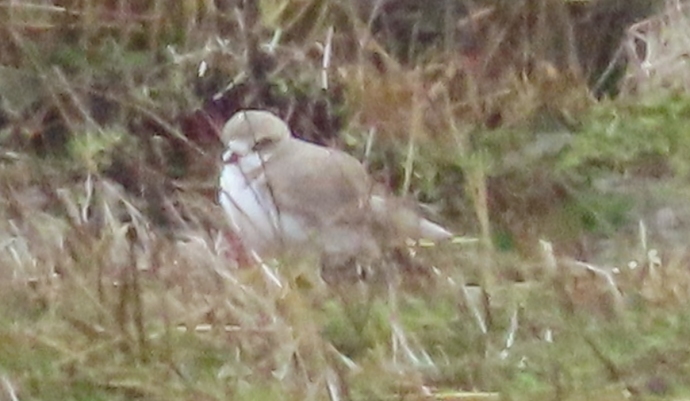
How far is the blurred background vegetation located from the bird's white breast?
0.04m

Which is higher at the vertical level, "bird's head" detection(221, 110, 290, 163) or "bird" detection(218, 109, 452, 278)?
"bird's head" detection(221, 110, 290, 163)

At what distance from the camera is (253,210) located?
5.23ft

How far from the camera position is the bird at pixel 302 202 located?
4.77 feet

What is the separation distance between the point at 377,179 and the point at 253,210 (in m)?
0.19

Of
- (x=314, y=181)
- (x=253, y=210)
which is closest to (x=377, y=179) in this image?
(x=314, y=181)

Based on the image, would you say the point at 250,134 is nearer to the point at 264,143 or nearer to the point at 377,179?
the point at 264,143

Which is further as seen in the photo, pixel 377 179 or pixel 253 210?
pixel 377 179

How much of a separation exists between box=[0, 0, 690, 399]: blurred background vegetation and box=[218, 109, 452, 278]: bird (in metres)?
0.04

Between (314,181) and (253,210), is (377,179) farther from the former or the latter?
(253,210)

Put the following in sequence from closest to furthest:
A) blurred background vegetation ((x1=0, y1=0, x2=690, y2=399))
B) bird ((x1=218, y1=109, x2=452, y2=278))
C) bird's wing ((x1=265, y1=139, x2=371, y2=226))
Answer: blurred background vegetation ((x1=0, y1=0, x2=690, y2=399)) → bird ((x1=218, y1=109, x2=452, y2=278)) → bird's wing ((x1=265, y1=139, x2=371, y2=226))

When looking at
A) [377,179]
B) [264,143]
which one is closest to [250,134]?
[264,143]

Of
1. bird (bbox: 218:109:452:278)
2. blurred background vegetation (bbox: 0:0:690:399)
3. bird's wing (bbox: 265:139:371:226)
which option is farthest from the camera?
bird's wing (bbox: 265:139:371:226)

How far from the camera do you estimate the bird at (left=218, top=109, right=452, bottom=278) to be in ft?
4.77

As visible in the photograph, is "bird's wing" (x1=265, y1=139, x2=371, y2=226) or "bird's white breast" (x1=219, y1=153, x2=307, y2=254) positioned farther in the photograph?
"bird's wing" (x1=265, y1=139, x2=371, y2=226)
